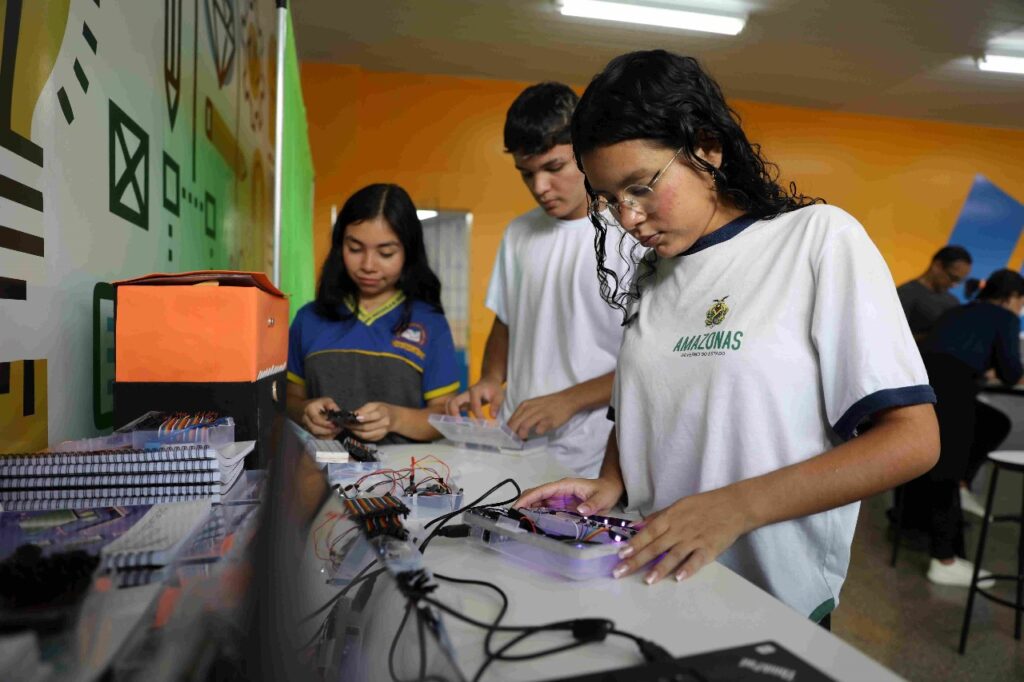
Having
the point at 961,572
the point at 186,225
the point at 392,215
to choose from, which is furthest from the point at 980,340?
the point at 186,225

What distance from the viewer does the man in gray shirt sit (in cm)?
466

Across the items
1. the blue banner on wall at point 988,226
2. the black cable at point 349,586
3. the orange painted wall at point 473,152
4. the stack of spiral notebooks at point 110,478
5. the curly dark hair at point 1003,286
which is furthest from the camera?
the blue banner on wall at point 988,226

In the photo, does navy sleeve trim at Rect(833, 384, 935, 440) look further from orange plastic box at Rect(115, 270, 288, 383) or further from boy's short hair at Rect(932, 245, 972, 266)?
boy's short hair at Rect(932, 245, 972, 266)

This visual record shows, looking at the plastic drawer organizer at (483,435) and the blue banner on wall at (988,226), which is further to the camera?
the blue banner on wall at (988,226)

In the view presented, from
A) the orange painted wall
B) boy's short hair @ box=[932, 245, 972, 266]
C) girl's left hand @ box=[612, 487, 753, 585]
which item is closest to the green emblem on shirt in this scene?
girl's left hand @ box=[612, 487, 753, 585]

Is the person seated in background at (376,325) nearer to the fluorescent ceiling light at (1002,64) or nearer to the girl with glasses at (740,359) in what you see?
the girl with glasses at (740,359)

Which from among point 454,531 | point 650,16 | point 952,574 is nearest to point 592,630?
point 454,531

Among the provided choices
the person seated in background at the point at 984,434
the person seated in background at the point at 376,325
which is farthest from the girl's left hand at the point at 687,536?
the person seated in background at the point at 984,434

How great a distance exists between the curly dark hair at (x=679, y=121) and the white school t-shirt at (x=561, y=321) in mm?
536

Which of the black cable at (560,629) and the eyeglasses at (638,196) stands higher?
the eyeglasses at (638,196)

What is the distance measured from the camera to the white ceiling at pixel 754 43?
4.27m

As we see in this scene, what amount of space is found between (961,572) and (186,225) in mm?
3264

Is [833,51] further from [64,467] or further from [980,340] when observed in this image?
[64,467]

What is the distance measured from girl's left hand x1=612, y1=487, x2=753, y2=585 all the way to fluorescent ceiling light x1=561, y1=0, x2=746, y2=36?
4.11 metres
